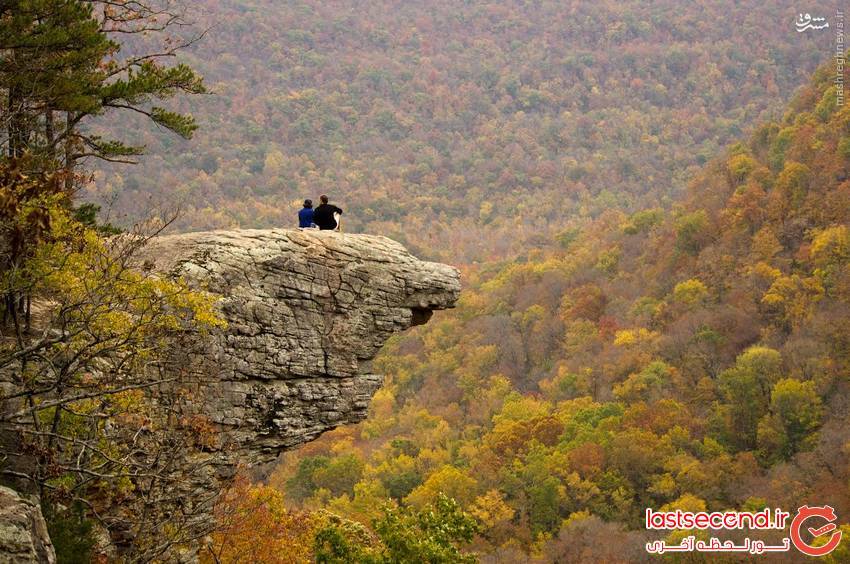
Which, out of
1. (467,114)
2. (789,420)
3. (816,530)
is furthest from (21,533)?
(467,114)

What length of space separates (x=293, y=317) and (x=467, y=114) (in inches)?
5928

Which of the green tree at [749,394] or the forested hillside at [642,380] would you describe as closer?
the forested hillside at [642,380]

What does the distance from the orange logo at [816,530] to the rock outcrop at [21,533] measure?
3260cm

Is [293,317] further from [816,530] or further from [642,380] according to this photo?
[642,380]

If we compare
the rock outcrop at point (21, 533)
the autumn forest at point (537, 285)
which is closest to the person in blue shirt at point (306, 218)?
the autumn forest at point (537, 285)

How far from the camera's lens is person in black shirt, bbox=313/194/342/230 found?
58.2 feet

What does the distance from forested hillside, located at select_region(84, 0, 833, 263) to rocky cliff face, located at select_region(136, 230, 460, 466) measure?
7776cm

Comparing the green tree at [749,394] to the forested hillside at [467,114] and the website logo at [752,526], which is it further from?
the forested hillside at [467,114]

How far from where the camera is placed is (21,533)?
998cm

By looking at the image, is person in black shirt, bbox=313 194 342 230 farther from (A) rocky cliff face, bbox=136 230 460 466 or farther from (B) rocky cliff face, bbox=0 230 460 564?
(B) rocky cliff face, bbox=0 230 460 564

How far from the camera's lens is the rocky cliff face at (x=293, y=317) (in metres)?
15.2

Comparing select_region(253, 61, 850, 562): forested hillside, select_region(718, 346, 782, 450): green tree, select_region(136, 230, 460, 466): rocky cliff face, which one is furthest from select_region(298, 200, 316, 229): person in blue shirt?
select_region(718, 346, 782, 450): green tree

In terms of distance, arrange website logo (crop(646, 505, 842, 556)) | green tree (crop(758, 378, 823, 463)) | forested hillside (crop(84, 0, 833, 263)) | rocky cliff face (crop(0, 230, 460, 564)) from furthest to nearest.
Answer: forested hillside (crop(84, 0, 833, 263)) → green tree (crop(758, 378, 823, 463)) → website logo (crop(646, 505, 842, 556)) → rocky cliff face (crop(0, 230, 460, 564))

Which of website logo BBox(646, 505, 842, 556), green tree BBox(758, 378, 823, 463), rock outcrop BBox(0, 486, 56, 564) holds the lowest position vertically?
website logo BBox(646, 505, 842, 556)
